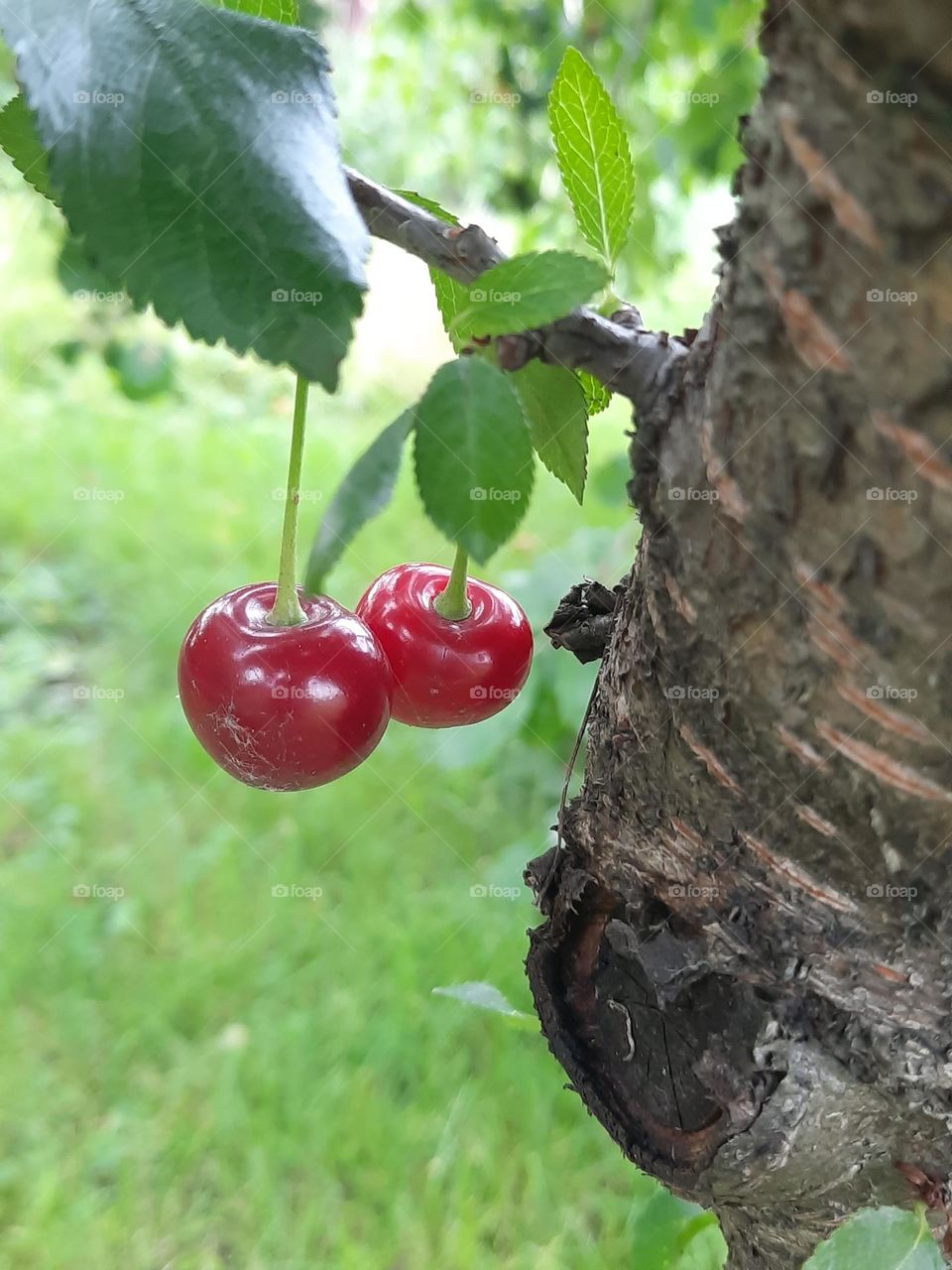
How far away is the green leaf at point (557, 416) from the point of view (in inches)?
21.5

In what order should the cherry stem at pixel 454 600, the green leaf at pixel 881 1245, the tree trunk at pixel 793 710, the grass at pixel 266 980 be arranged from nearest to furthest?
the tree trunk at pixel 793 710 → the green leaf at pixel 881 1245 → the cherry stem at pixel 454 600 → the grass at pixel 266 980

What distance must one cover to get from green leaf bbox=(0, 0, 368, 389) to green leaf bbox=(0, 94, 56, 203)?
0.12 meters

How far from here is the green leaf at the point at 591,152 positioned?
0.57 metres

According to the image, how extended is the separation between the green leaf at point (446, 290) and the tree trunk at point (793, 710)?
0.36 ft

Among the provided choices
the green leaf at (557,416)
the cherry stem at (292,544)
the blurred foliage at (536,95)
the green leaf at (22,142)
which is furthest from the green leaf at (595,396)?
the blurred foliage at (536,95)

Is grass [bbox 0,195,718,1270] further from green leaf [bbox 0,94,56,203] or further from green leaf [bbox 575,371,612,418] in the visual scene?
green leaf [bbox 0,94,56,203]

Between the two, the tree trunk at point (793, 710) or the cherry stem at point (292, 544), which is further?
the cherry stem at point (292, 544)

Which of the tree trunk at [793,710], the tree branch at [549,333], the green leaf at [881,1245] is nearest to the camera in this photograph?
the tree trunk at [793,710]

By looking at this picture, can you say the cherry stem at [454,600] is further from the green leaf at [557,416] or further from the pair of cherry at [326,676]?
the green leaf at [557,416]

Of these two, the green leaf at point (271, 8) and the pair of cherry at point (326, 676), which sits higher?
the green leaf at point (271, 8)

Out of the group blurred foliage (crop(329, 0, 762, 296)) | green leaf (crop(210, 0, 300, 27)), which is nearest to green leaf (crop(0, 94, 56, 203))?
green leaf (crop(210, 0, 300, 27))

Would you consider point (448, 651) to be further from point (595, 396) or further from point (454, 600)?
point (595, 396)

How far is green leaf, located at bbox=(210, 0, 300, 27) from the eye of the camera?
0.52 meters

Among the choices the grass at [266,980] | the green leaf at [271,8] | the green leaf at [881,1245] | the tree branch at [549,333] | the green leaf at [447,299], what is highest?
the green leaf at [271,8]
